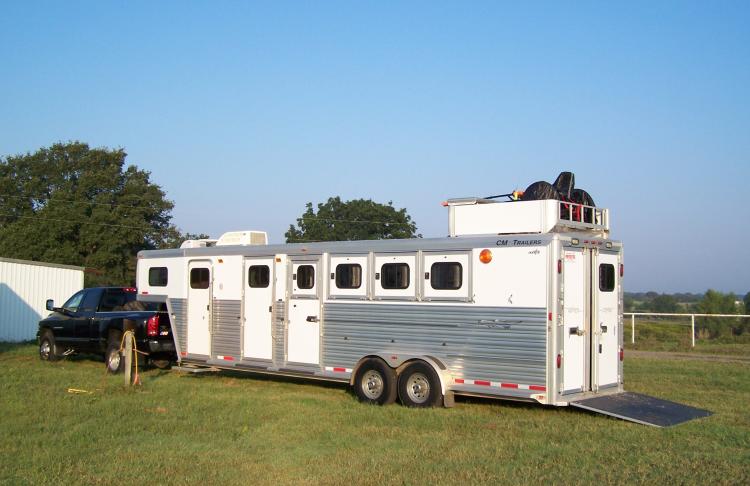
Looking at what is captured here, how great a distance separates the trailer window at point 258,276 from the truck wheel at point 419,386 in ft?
10.8

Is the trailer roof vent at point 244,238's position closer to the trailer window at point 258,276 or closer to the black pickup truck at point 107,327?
the trailer window at point 258,276

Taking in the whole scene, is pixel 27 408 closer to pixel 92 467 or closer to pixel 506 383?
pixel 92 467

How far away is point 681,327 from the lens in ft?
110

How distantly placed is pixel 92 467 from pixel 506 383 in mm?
5334

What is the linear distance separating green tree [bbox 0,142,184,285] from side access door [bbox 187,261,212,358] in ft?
73.8

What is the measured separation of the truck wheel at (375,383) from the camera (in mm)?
11648

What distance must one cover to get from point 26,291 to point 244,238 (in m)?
13.7

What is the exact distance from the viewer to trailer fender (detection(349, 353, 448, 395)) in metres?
11.1

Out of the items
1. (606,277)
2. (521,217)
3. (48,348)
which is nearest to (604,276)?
(606,277)

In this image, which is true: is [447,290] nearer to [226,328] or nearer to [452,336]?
[452,336]

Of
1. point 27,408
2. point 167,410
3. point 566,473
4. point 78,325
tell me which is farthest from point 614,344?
point 78,325

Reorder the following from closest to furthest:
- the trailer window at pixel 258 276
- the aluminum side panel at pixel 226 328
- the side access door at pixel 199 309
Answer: the trailer window at pixel 258 276 < the aluminum side panel at pixel 226 328 < the side access door at pixel 199 309

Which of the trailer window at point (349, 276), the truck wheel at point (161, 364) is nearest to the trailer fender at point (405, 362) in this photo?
the trailer window at point (349, 276)

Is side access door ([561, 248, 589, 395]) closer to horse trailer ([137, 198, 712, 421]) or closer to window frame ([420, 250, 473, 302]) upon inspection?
horse trailer ([137, 198, 712, 421])
